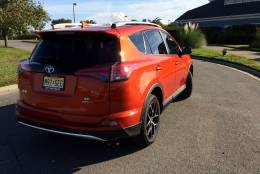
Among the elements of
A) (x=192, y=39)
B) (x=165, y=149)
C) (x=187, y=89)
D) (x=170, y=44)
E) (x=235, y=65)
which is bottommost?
(x=235, y=65)

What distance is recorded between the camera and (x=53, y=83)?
507cm

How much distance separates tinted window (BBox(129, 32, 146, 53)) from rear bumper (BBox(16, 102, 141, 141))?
1.01 m

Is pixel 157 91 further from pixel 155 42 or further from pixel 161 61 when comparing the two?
pixel 155 42

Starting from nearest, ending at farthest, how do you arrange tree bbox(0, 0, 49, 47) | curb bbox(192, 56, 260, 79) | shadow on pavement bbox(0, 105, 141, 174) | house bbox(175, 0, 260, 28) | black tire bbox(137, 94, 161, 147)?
shadow on pavement bbox(0, 105, 141, 174) < black tire bbox(137, 94, 161, 147) < curb bbox(192, 56, 260, 79) < tree bbox(0, 0, 49, 47) < house bbox(175, 0, 260, 28)

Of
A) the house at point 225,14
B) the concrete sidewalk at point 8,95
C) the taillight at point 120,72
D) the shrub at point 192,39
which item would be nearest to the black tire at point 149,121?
the taillight at point 120,72

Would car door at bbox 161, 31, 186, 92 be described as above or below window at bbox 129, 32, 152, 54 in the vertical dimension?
below

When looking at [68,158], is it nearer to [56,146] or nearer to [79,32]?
[56,146]

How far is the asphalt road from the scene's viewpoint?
4.94 meters

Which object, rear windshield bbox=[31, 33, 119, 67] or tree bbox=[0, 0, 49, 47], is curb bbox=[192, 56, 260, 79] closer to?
rear windshield bbox=[31, 33, 119, 67]

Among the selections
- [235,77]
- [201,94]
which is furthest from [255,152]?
[235,77]

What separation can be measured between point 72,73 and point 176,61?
9.37 ft

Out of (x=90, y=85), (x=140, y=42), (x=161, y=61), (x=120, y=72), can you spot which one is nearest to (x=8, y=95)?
(x=161, y=61)

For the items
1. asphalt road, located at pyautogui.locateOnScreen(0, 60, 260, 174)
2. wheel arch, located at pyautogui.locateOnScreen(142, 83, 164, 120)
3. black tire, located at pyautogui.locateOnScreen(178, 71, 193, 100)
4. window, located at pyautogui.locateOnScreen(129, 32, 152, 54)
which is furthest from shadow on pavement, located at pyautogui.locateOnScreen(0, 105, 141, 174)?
black tire, located at pyautogui.locateOnScreen(178, 71, 193, 100)

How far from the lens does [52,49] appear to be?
5320 mm
